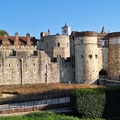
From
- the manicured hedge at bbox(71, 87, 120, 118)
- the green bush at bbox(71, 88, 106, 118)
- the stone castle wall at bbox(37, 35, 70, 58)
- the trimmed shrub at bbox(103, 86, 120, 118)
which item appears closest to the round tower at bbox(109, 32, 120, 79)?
the stone castle wall at bbox(37, 35, 70, 58)

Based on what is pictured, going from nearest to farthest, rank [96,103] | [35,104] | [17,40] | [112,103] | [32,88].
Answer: [96,103] → [112,103] → [35,104] → [32,88] → [17,40]

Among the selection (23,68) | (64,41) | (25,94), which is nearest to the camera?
(25,94)

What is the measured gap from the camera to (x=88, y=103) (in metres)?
33.8

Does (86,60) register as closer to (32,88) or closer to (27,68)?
(27,68)

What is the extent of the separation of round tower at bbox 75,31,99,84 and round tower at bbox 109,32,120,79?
271cm

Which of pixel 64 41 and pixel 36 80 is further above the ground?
pixel 64 41

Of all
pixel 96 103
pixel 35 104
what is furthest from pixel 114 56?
pixel 35 104

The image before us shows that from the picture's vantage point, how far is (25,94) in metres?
43.4

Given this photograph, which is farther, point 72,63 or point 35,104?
point 72,63

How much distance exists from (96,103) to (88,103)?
2.90 feet

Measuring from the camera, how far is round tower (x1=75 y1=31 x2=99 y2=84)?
2105 inches

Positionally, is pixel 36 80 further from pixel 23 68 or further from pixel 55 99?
pixel 55 99

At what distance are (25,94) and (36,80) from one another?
9.80m

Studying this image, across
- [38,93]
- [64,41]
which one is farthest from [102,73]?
[38,93]
